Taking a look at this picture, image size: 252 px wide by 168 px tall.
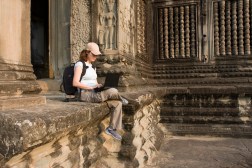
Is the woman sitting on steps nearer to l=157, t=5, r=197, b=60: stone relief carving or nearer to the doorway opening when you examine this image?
l=157, t=5, r=197, b=60: stone relief carving

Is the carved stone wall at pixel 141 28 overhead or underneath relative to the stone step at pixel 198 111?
overhead

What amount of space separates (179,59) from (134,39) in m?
1.91

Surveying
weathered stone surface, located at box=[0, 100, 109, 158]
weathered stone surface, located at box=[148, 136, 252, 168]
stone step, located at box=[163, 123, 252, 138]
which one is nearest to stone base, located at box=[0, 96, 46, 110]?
weathered stone surface, located at box=[0, 100, 109, 158]

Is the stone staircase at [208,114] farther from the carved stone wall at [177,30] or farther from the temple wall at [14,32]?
the temple wall at [14,32]

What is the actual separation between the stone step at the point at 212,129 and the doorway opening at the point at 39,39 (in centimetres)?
444

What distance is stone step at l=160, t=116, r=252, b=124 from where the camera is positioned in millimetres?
6012

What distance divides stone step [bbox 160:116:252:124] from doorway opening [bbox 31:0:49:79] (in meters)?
4.22

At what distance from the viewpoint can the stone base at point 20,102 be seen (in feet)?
6.68

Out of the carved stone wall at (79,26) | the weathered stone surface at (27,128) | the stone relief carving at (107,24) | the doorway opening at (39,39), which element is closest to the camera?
the weathered stone surface at (27,128)

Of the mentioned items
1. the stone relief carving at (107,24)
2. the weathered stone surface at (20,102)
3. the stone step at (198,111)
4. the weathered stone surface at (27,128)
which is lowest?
the stone step at (198,111)

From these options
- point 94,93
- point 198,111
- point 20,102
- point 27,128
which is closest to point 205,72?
point 198,111

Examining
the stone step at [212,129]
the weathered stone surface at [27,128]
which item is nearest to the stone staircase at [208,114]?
the stone step at [212,129]

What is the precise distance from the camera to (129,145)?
364 centimetres

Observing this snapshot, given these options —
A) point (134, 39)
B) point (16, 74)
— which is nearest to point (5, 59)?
point (16, 74)
